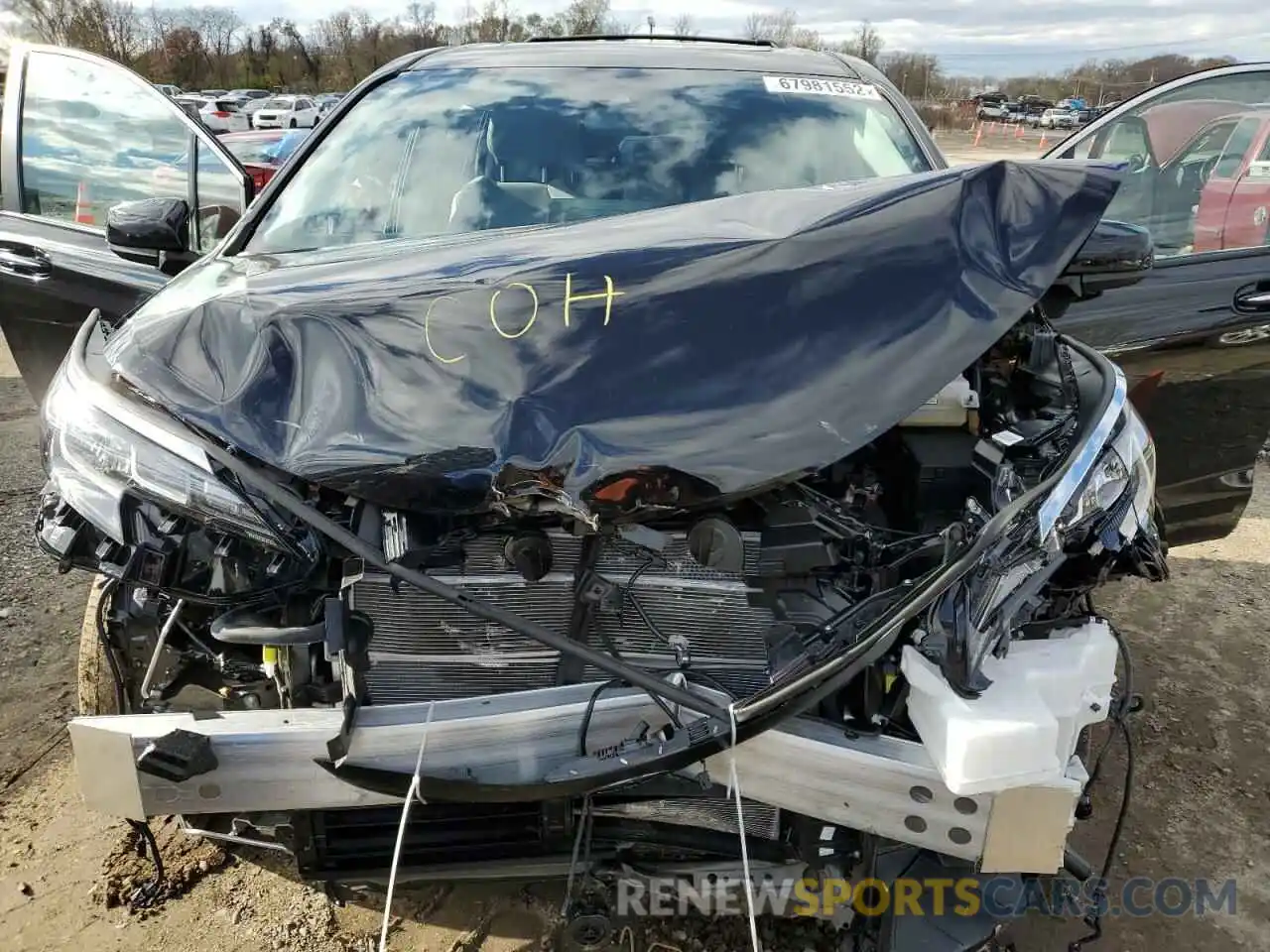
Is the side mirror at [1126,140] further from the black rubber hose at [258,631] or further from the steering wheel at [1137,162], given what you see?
the black rubber hose at [258,631]

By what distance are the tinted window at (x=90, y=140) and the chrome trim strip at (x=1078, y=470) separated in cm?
334

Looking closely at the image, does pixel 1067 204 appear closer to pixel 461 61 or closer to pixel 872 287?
pixel 872 287

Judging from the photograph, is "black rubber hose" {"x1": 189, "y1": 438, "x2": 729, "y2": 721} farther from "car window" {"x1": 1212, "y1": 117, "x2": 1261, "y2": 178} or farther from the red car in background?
"car window" {"x1": 1212, "y1": 117, "x2": 1261, "y2": 178}

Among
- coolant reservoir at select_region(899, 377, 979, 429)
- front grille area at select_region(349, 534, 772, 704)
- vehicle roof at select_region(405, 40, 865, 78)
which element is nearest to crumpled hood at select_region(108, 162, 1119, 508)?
front grille area at select_region(349, 534, 772, 704)

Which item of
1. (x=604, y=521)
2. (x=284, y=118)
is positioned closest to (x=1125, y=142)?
(x=604, y=521)

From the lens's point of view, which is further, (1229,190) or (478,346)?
(1229,190)

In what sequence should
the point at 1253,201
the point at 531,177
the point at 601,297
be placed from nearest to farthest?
the point at 601,297 → the point at 531,177 → the point at 1253,201

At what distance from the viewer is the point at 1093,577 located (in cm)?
194

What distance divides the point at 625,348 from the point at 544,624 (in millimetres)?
549

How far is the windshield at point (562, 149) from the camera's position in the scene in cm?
274

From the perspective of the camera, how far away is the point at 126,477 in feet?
6.00

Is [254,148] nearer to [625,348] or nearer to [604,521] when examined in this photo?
[625,348]

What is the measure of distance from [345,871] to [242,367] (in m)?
1.02

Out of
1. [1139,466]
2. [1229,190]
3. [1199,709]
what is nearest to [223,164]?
[1139,466]
